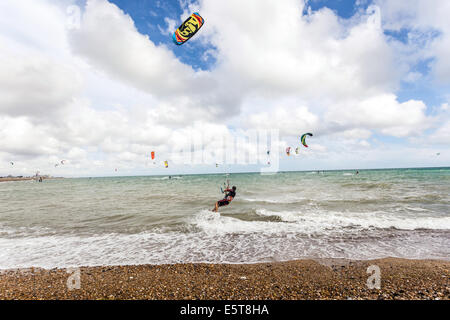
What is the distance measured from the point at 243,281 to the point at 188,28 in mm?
10322

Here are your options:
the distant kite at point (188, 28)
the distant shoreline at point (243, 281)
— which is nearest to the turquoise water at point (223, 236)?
the distant shoreline at point (243, 281)

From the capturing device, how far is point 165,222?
41.3ft

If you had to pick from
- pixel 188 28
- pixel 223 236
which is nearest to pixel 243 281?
pixel 223 236

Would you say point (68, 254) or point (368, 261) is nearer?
point (368, 261)

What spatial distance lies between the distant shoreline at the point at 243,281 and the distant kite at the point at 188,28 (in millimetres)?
9457

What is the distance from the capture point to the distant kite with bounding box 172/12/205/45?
8.84 m

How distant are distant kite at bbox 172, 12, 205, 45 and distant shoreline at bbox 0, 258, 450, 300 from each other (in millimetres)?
9457

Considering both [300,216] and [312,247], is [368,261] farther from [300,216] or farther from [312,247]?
[300,216]

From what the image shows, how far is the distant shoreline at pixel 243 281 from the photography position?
4.80m

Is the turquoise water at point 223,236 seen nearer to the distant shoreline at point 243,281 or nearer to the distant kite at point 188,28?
the distant shoreline at point 243,281

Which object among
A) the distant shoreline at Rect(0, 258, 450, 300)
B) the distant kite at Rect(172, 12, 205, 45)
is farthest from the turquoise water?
the distant kite at Rect(172, 12, 205, 45)
